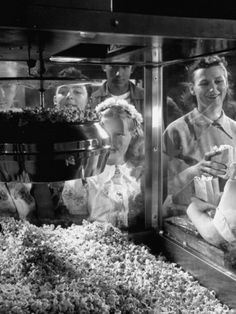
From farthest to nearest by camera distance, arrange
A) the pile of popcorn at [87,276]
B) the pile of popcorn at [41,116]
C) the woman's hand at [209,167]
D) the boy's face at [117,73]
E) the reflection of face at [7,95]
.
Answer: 1. the boy's face at [117,73]
2. the reflection of face at [7,95]
3. the woman's hand at [209,167]
4. the pile of popcorn at [87,276]
5. the pile of popcorn at [41,116]

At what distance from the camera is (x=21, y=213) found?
12.9 ft

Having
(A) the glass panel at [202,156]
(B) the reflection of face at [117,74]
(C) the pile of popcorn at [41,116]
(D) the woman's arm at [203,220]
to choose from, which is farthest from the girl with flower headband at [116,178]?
A: (C) the pile of popcorn at [41,116]

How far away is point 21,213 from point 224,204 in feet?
6.14

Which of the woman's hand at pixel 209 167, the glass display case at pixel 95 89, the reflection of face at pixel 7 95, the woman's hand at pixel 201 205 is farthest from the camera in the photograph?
the reflection of face at pixel 7 95

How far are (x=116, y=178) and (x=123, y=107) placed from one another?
0.69 metres

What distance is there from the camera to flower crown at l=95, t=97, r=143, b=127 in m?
4.02

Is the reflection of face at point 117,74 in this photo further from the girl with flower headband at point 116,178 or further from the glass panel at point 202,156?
the glass panel at point 202,156

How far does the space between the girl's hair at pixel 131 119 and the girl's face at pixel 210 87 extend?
73 cm

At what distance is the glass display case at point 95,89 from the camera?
5.79 feet

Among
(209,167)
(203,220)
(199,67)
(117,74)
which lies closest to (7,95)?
(117,74)

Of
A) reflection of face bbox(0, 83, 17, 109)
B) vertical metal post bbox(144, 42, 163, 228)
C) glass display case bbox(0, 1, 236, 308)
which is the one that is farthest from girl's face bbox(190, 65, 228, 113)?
reflection of face bbox(0, 83, 17, 109)

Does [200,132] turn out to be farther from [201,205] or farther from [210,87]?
[201,205]

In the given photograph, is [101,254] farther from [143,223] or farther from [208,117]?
[208,117]

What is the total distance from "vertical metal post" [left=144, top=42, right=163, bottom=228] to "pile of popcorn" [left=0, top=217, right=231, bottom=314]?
17.3 inches
